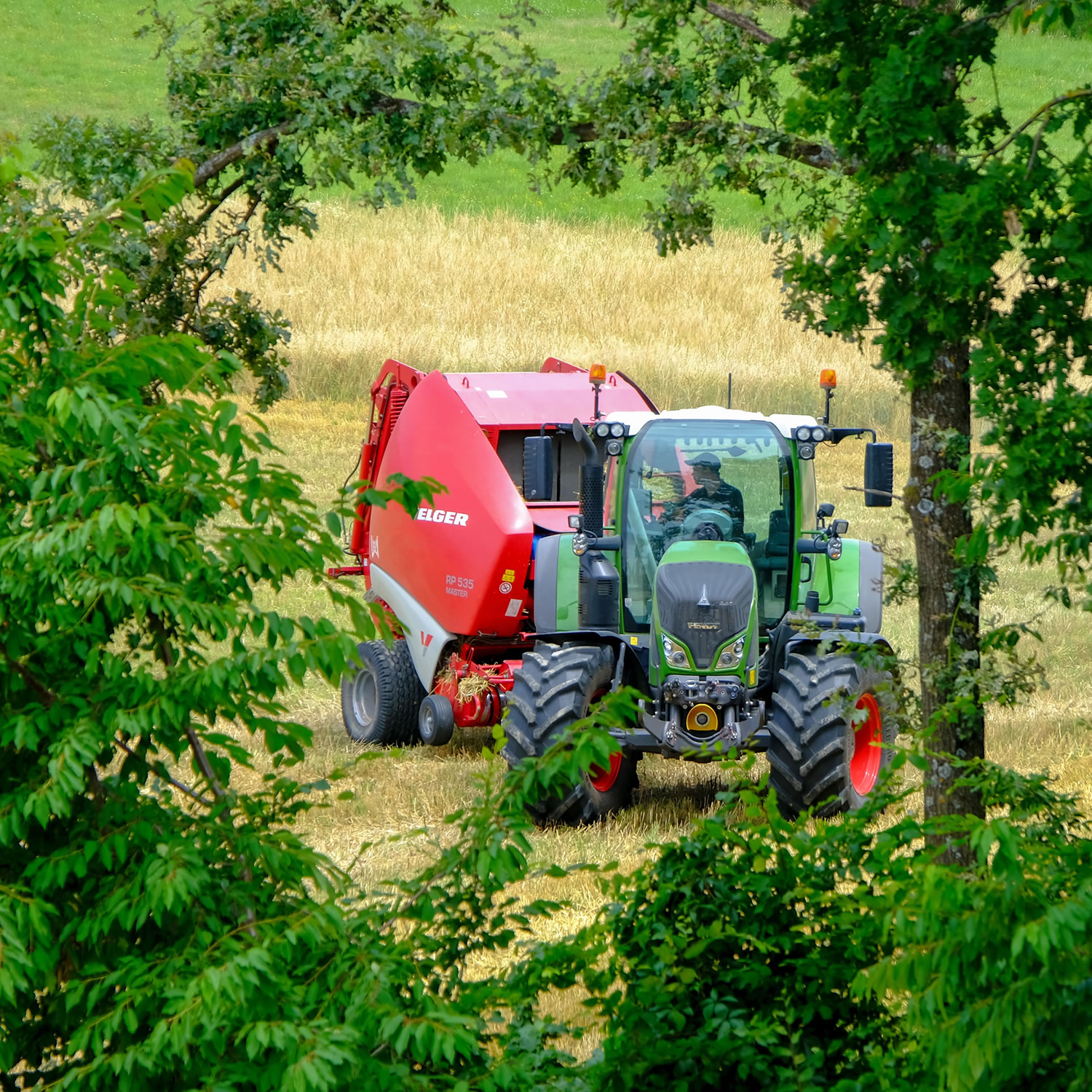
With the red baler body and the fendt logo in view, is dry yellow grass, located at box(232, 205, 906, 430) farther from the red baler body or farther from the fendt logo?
the fendt logo

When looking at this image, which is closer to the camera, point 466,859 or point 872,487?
point 466,859

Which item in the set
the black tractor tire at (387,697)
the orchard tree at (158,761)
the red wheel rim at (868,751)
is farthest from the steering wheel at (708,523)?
the orchard tree at (158,761)

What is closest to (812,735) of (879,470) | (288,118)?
(879,470)

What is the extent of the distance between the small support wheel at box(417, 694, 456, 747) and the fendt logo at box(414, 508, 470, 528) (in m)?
1.06

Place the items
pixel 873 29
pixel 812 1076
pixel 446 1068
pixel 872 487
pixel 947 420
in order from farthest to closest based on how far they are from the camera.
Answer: pixel 872 487 → pixel 947 420 → pixel 873 29 → pixel 812 1076 → pixel 446 1068

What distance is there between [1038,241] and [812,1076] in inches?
81.6

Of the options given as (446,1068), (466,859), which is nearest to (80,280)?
(466,859)

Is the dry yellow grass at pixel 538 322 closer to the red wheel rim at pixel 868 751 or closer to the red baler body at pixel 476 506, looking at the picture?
the red baler body at pixel 476 506

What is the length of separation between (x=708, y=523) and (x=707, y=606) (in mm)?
751

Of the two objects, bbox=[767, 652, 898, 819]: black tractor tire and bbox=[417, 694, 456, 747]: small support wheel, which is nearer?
bbox=[767, 652, 898, 819]: black tractor tire

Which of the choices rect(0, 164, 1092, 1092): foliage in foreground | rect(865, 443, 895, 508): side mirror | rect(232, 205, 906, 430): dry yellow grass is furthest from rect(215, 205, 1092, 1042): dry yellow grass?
rect(0, 164, 1092, 1092): foliage in foreground

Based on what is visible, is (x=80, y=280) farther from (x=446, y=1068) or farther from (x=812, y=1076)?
(x=812, y=1076)

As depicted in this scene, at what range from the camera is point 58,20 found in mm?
47906

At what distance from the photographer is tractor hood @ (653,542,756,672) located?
23.0ft
